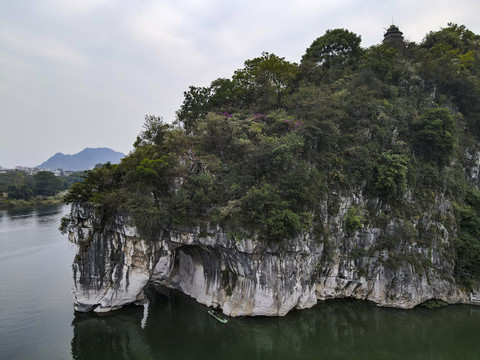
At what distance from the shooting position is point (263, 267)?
12.7m

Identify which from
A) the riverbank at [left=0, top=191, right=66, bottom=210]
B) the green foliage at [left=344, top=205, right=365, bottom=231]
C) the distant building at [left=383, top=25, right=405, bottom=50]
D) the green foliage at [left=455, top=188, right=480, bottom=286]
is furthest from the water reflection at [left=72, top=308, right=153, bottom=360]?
the riverbank at [left=0, top=191, right=66, bottom=210]

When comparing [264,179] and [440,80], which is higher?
[440,80]

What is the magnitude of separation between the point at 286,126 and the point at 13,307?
17.0m

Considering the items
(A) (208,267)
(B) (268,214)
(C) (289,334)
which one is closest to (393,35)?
(B) (268,214)

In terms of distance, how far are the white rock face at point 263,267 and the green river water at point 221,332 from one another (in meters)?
0.69

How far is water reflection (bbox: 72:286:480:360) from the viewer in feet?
37.0

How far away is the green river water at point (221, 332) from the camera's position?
11.3m

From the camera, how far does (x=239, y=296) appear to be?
520 inches

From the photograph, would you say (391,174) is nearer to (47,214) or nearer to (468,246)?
(468,246)

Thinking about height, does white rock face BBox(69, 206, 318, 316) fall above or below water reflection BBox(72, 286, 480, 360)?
above

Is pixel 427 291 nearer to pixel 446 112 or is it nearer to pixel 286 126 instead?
pixel 446 112

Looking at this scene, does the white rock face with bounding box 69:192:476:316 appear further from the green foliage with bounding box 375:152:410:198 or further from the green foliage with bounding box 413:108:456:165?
the green foliage with bounding box 413:108:456:165

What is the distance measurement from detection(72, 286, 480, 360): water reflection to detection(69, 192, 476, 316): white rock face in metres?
0.62

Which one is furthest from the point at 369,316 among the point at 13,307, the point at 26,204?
the point at 26,204
